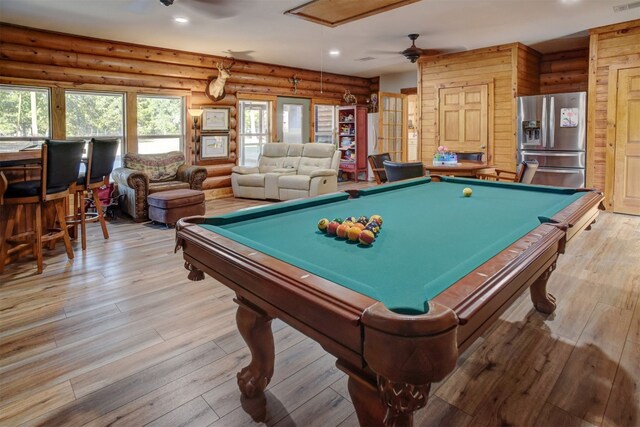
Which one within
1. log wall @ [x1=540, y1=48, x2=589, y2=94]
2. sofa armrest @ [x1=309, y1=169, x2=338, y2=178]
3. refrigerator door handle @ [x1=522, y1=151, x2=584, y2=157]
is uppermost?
log wall @ [x1=540, y1=48, x2=589, y2=94]

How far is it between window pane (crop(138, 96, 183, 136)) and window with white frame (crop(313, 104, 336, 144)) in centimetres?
352

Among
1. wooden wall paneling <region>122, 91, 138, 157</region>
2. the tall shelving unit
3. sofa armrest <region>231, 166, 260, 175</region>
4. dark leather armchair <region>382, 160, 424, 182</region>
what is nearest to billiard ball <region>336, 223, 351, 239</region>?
dark leather armchair <region>382, 160, 424, 182</region>

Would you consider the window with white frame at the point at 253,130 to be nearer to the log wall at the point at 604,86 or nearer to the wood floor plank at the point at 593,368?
the log wall at the point at 604,86

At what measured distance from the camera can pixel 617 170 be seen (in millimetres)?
5770

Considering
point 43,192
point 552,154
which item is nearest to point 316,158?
point 552,154

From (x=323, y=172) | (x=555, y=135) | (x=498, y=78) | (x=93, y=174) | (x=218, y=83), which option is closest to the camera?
(x=93, y=174)

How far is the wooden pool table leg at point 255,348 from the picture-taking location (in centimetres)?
167

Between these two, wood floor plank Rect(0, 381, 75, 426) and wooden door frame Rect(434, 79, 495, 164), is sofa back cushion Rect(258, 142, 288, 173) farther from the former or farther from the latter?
wood floor plank Rect(0, 381, 75, 426)

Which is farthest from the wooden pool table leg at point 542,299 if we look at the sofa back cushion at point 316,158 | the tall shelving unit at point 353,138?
the tall shelving unit at point 353,138

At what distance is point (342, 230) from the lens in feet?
5.36

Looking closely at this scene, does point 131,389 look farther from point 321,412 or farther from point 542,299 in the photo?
point 542,299

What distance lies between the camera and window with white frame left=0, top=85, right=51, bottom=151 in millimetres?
5402

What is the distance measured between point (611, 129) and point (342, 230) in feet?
19.4

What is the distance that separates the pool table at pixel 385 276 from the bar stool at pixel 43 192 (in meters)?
2.47
